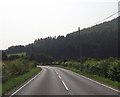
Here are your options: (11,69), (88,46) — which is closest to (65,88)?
(11,69)

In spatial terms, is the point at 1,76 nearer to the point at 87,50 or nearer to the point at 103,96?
the point at 103,96

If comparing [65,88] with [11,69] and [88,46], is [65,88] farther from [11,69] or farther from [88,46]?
[88,46]

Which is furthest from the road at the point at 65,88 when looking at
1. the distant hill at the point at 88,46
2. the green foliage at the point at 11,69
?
the distant hill at the point at 88,46

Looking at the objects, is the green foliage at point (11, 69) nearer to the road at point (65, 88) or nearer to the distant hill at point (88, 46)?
the road at point (65, 88)

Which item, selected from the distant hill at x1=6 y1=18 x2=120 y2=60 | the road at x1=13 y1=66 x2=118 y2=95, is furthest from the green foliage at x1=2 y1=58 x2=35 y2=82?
the distant hill at x1=6 y1=18 x2=120 y2=60

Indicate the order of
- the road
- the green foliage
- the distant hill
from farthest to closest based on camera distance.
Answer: the distant hill, the green foliage, the road

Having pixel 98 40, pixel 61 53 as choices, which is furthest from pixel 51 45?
pixel 98 40

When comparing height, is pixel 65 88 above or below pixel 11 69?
below

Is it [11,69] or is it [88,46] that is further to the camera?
[88,46]

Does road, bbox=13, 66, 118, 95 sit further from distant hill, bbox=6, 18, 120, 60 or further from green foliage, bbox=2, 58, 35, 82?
distant hill, bbox=6, 18, 120, 60

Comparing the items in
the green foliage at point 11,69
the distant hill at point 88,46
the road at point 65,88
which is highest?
the distant hill at point 88,46

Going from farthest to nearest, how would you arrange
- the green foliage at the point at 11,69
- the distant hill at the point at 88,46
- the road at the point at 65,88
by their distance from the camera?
the distant hill at the point at 88,46
the green foliage at the point at 11,69
the road at the point at 65,88

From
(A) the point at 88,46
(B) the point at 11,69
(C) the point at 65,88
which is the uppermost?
(A) the point at 88,46

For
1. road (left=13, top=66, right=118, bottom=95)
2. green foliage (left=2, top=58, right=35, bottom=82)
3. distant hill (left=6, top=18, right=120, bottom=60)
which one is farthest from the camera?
distant hill (left=6, top=18, right=120, bottom=60)
